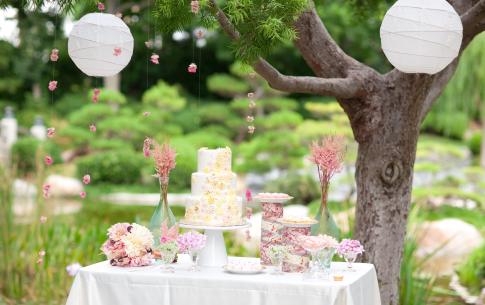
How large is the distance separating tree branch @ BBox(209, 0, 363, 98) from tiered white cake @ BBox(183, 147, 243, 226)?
1.52 feet

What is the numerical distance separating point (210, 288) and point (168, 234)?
1.10 feet

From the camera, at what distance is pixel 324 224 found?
127 inches

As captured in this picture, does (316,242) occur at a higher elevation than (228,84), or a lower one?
lower

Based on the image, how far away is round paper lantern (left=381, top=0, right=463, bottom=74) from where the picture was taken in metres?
3.19

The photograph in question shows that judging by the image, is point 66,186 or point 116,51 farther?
point 66,186

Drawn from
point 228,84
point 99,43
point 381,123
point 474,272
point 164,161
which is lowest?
point 474,272

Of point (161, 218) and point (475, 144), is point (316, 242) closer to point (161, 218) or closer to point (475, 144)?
point (161, 218)

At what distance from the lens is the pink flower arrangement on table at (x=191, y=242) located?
3.06 metres

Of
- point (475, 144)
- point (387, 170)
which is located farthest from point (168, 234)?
point (475, 144)

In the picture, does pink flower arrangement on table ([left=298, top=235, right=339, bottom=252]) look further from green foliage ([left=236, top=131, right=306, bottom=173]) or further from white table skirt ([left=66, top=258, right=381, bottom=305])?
green foliage ([left=236, top=131, right=306, bottom=173])

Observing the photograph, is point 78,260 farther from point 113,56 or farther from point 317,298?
point 317,298

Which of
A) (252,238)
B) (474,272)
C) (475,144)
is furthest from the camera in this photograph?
(475,144)

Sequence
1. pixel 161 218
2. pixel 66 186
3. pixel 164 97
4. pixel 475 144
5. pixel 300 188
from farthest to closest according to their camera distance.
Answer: pixel 475 144 → pixel 164 97 → pixel 66 186 → pixel 300 188 → pixel 161 218

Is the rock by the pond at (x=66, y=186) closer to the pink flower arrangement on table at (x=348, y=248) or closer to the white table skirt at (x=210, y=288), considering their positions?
the white table skirt at (x=210, y=288)
